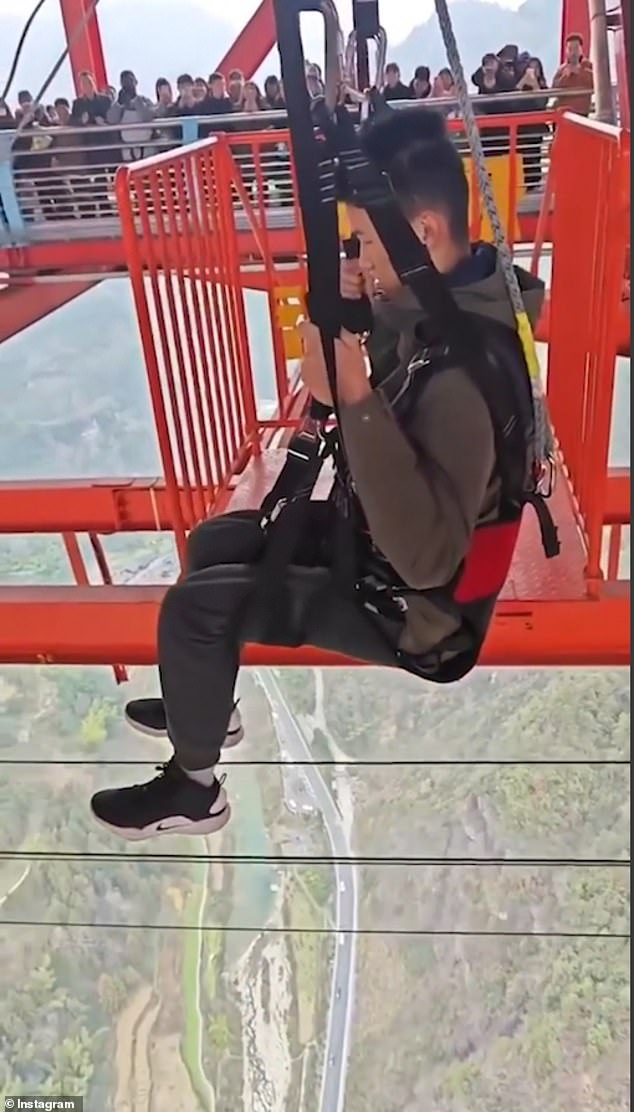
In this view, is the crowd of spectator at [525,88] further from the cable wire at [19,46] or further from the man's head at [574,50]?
the cable wire at [19,46]

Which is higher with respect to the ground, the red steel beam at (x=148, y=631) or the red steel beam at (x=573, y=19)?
the red steel beam at (x=573, y=19)

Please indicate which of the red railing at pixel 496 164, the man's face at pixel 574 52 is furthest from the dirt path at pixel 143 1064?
the man's face at pixel 574 52

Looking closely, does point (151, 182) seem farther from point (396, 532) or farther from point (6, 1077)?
point (6, 1077)

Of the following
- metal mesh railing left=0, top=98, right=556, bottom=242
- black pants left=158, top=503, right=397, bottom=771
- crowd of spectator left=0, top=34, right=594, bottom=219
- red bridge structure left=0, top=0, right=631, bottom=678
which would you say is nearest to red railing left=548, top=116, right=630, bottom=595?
red bridge structure left=0, top=0, right=631, bottom=678

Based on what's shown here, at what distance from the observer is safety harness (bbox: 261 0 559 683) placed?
2.61ft

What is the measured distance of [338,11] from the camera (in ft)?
2.74

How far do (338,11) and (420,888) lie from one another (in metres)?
3.84

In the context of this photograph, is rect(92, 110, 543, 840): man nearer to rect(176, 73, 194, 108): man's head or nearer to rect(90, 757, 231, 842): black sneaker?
rect(90, 757, 231, 842): black sneaker

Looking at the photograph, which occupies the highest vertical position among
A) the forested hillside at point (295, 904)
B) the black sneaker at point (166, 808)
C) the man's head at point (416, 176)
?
the man's head at point (416, 176)

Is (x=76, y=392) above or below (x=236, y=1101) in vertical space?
above

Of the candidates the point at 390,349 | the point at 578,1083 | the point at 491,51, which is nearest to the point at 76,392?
the point at 491,51

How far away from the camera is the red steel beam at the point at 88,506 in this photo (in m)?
1.72

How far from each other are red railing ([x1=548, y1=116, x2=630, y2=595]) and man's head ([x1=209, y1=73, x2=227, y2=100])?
2.28 m

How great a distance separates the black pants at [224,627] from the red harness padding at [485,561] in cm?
11
